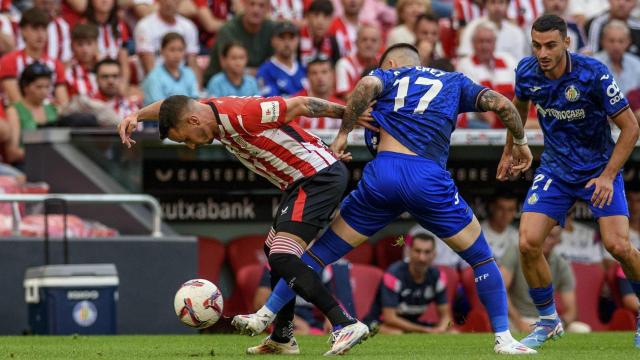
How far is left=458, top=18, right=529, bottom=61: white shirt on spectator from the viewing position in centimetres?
1667

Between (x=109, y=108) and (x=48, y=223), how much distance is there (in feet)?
5.72

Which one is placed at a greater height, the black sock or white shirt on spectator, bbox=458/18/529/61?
white shirt on spectator, bbox=458/18/529/61

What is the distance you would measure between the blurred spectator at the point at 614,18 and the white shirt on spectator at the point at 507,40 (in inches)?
36.8

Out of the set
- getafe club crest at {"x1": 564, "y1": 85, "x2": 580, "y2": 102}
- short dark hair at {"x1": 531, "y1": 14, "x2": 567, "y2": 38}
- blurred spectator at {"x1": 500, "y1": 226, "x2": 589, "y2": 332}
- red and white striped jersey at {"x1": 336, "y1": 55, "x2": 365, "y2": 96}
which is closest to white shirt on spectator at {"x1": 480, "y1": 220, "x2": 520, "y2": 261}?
blurred spectator at {"x1": 500, "y1": 226, "x2": 589, "y2": 332}

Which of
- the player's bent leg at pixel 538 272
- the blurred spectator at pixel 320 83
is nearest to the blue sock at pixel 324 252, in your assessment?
the player's bent leg at pixel 538 272

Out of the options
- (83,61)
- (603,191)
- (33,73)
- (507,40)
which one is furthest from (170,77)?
(603,191)

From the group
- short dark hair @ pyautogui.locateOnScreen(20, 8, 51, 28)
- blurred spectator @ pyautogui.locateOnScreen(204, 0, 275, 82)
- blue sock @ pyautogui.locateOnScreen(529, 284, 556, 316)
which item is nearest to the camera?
blue sock @ pyautogui.locateOnScreen(529, 284, 556, 316)

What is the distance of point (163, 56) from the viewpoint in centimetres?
1476

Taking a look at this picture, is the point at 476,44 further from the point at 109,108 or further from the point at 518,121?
the point at 518,121

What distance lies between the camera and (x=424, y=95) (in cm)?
861

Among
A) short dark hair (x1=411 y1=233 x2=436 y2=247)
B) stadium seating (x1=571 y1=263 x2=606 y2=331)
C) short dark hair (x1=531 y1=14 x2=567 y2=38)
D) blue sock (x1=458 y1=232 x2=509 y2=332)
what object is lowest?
stadium seating (x1=571 y1=263 x2=606 y2=331)

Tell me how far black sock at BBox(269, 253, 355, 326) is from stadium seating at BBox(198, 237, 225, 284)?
641 centimetres

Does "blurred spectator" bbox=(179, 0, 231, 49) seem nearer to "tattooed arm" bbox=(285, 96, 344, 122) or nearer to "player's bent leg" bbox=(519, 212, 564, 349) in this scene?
"player's bent leg" bbox=(519, 212, 564, 349)

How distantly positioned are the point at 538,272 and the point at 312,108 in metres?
2.34
